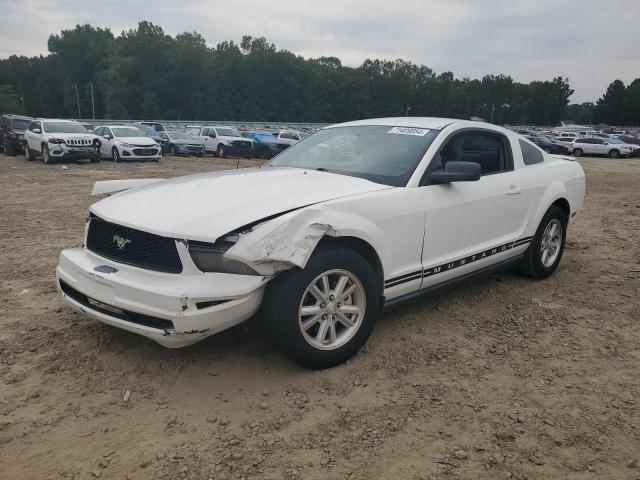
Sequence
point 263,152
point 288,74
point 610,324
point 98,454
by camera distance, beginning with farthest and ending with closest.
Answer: point 288,74 → point 263,152 → point 610,324 → point 98,454

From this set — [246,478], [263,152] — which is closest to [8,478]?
[246,478]

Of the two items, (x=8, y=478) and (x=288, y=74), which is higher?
(x=288, y=74)

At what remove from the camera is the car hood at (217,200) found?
2898 mm

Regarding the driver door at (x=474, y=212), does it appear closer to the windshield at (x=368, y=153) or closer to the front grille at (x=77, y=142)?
the windshield at (x=368, y=153)

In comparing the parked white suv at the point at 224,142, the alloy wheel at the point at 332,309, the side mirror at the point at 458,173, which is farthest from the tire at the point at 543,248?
the parked white suv at the point at 224,142

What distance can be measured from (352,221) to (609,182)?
16.8 meters

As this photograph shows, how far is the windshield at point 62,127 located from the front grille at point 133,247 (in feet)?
57.5

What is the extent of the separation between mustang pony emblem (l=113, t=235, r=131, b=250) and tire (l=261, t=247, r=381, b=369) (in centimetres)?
91

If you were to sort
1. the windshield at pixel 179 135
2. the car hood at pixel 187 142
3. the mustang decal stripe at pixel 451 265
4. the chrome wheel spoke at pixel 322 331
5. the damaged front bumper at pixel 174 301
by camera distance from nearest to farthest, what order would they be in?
the damaged front bumper at pixel 174 301
the chrome wheel spoke at pixel 322 331
the mustang decal stripe at pixel 451 265
the car hood at pixel 187 142
the windshield at pixel 179 135

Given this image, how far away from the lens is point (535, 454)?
251cm

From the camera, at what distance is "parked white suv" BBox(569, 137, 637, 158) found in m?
33.8

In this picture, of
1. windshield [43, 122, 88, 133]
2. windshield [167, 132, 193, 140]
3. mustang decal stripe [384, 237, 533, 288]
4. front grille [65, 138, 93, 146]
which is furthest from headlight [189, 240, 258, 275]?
windshield [167, 132, 193, 140]

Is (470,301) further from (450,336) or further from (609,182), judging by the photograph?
(609,182)

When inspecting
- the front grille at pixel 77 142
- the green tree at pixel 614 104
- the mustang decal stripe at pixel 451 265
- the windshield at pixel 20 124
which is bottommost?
the front grille at pixel 77 142
